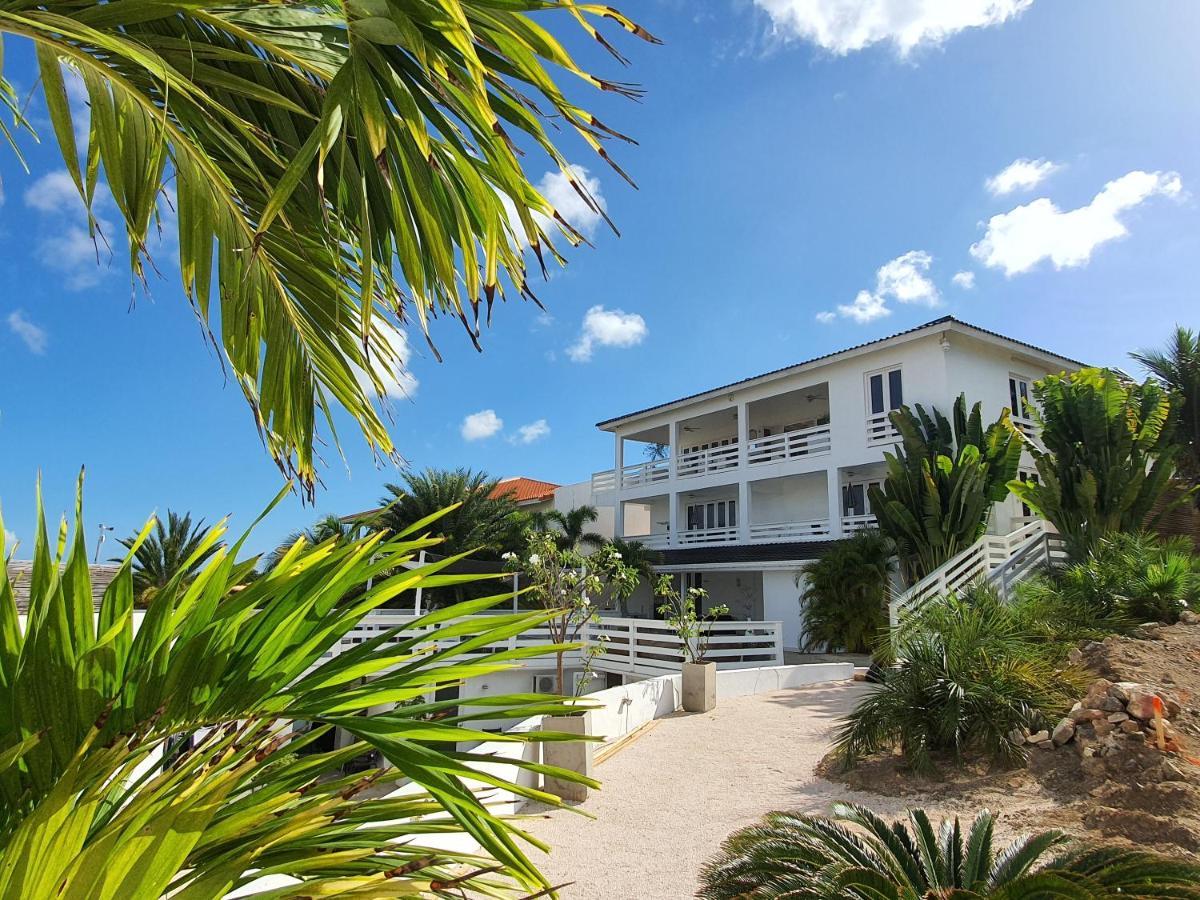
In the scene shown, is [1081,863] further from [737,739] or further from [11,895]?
[737,739]

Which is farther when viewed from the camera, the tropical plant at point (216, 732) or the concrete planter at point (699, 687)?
the concrete planter at point (699, 687)

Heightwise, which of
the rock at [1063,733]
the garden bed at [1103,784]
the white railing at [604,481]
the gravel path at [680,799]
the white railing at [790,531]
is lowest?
the gravel path at [680,799]

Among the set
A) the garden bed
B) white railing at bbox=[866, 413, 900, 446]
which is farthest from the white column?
the garden bed

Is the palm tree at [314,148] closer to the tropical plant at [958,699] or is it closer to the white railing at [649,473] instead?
the tropical plant at [958,699]

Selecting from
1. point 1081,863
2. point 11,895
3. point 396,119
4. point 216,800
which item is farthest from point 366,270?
point 1081,863

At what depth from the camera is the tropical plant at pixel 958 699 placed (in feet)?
25.0

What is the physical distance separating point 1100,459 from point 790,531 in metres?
9.88

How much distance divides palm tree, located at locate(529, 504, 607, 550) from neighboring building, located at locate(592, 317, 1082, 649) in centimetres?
115

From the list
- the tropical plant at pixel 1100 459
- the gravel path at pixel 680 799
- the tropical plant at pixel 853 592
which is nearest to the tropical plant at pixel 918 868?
the gravel path at pixel 680 799

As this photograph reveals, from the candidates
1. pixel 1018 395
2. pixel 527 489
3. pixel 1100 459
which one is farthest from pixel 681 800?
pixel 527 489

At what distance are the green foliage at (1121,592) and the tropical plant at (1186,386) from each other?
9685 mm

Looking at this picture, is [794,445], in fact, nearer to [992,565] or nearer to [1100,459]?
[992,565]

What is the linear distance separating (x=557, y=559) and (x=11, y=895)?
39.5 feet

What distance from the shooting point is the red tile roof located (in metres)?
37.1
